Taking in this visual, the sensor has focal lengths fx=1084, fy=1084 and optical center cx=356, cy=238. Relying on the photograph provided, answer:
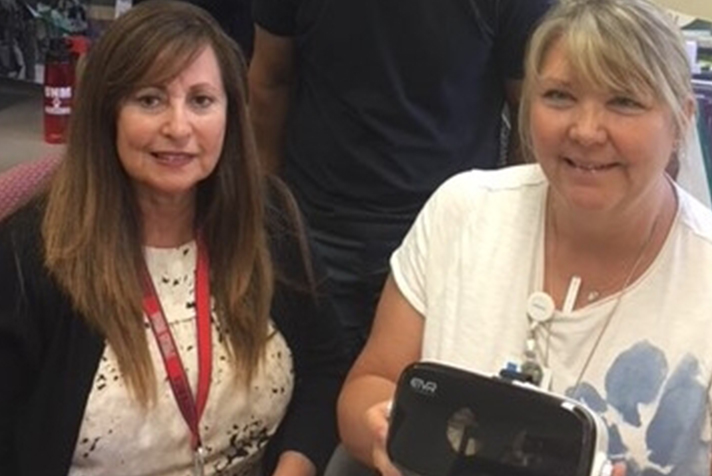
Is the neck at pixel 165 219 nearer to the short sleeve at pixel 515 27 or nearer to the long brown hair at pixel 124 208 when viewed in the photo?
the long brown hair at pixel 124 208

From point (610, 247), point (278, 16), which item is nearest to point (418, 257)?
point (610, 247)

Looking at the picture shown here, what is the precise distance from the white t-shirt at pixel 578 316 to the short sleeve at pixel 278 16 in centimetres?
61

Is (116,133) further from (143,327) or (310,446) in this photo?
(310,446)

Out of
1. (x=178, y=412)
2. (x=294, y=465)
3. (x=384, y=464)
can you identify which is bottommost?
(x=294, y=465)

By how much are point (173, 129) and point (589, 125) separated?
1.77 feet

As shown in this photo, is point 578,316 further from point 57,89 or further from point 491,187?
point 57,89

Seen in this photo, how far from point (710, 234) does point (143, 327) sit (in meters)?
0.73

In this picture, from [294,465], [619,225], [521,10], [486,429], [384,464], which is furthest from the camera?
[521,10]

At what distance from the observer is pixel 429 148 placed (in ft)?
6.09

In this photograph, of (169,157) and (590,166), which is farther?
(169,157)

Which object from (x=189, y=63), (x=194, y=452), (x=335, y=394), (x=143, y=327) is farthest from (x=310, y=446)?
(x=189, y=63)

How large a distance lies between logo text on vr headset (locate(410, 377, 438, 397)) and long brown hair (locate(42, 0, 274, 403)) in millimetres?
450

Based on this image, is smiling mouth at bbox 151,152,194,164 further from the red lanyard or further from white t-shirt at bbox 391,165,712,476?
white t-shirt at bbox 391,165,712,476

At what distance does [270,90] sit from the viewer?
2.05 meters
